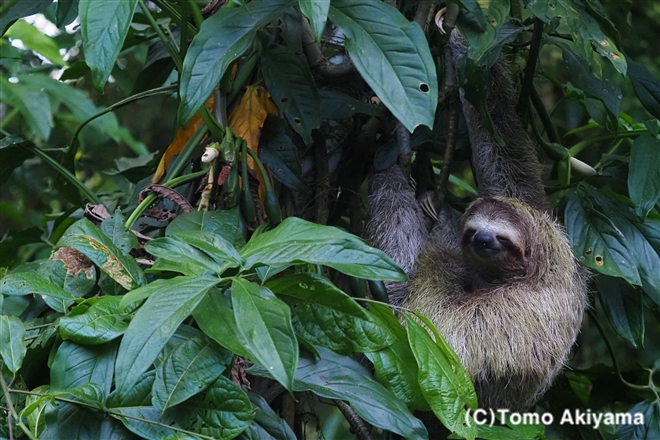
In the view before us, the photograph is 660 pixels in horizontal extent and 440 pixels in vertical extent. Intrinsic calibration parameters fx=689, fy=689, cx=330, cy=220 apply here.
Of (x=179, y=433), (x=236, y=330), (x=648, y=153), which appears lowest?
(x=648, y=153)

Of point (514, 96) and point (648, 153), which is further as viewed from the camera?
point (514, 96)

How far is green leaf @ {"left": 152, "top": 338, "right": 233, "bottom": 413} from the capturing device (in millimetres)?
1808

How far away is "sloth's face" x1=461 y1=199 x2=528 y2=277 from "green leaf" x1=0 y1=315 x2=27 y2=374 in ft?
7.48

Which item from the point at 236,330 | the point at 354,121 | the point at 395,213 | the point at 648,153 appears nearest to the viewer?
the point at 236,330

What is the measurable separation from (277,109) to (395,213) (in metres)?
0.96

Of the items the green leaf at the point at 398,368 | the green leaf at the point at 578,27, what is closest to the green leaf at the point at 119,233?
the green leaf at the point at 398,368

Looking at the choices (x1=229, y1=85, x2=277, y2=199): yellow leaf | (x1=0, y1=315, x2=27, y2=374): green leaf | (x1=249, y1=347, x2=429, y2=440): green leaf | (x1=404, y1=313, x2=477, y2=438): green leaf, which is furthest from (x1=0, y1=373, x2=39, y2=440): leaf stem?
(x1=229, y1=85, x2=277, y2=199): yellow leaf

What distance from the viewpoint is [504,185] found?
3887 millimetres

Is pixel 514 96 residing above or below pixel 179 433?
below

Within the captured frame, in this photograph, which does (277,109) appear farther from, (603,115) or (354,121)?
(603,115)

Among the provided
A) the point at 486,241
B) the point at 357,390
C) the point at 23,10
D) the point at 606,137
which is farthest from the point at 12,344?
the point at 606,137

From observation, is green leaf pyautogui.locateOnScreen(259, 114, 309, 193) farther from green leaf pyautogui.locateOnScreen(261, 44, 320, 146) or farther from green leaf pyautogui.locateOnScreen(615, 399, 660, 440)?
green leaf pyautogui.locateOnScreen(615, 399, 660, 440)

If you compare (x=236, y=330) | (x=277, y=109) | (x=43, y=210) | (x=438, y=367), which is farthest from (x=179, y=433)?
(x=43, y=210)

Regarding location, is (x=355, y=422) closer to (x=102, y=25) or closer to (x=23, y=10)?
(x=102, y=25)
